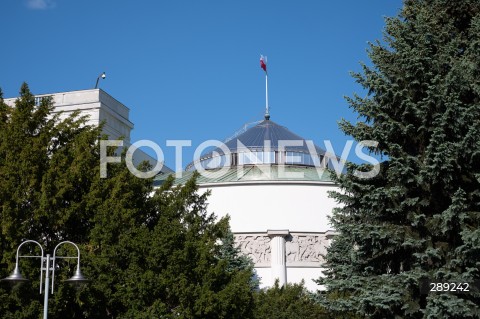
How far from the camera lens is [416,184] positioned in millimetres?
17578

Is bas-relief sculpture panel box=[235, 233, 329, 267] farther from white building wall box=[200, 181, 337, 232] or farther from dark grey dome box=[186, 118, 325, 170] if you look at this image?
dark grey dome box=[186, 118, 325, 170]

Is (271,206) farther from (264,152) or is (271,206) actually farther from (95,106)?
(95,106)

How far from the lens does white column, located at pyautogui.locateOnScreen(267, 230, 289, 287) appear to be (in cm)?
3929

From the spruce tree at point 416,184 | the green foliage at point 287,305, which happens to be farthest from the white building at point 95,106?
the spruce tree at point 416,184

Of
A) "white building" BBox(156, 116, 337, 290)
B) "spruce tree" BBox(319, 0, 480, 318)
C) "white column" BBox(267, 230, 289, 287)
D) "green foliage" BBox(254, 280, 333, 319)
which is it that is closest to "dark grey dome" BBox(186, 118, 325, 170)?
"white building" BBox(156, 116, 337, 290)

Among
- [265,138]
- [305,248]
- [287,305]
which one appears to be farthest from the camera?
[265,138]

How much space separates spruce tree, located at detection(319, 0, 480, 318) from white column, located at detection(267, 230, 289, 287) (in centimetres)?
2007

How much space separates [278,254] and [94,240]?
63.3 feet

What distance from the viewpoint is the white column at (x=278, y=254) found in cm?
3929

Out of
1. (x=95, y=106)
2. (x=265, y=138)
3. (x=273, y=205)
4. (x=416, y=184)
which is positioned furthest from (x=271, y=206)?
(x=416, y=184)

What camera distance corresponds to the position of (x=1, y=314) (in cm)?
2020

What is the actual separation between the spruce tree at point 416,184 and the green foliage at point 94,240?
4454 millimetres

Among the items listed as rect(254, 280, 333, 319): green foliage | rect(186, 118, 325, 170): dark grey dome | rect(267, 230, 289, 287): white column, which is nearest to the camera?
rect(254, 280, 333, 319): green foliage

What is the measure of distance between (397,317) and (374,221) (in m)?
2.43
